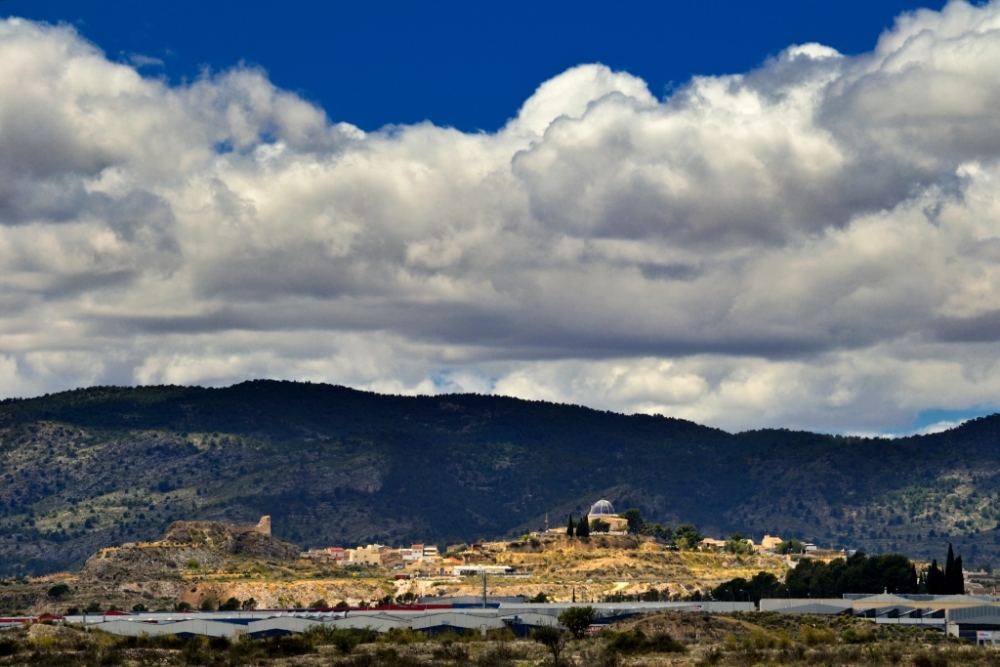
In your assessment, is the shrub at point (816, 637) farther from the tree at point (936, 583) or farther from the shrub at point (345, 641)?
the tree at point (936, 583)

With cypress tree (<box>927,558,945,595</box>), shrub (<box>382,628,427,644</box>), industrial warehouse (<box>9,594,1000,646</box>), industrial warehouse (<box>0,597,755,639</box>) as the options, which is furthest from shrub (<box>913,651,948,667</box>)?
cypress tree (<box>927,558,945,595</box>)

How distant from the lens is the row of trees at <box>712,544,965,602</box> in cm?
Result: 17625

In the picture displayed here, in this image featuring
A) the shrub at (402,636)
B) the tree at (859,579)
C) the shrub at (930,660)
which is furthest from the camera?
the tree at (859,579)

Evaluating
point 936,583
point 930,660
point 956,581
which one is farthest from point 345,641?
point 956,581

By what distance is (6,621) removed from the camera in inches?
6334

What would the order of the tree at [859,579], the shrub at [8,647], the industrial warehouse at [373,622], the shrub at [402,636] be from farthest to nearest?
the tree at [859,579] → the industrial warehouse at [373,622] → the shrub at [402,636] → the shrub at [8,647]

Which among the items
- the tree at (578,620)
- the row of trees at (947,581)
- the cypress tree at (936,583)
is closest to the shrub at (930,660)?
the tree at (578,620)

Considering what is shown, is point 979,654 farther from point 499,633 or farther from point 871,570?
point 871,570

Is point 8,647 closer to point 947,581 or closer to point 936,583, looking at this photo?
point 936,583

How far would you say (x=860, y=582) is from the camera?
18475 cm

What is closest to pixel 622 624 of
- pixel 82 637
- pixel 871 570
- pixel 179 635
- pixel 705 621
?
pixel 705 621

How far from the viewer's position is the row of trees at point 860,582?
176m

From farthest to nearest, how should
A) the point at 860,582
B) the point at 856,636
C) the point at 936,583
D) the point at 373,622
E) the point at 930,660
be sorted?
the point at 860,582 → the point at 936,583 → the point at 373,622 → the point at 856,636 → the point at 930,660

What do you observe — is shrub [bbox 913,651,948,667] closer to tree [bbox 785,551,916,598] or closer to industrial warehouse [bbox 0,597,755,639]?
industrial warehouse [bbox 0,597,755,639]
